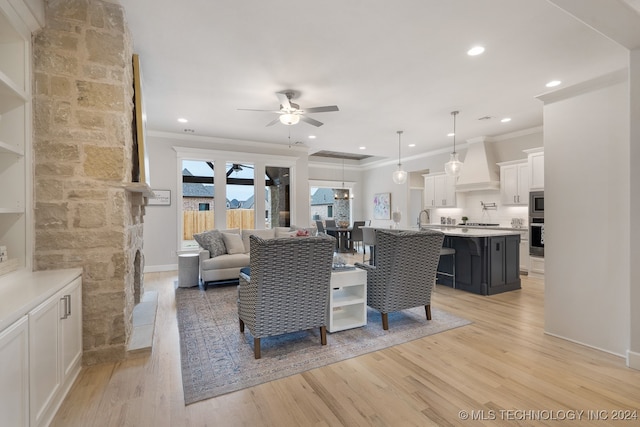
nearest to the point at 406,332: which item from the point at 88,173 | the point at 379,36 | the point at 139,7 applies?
the point at 379,36

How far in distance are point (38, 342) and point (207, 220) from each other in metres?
5.21

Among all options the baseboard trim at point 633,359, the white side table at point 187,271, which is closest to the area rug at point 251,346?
the white side table at point 187,271

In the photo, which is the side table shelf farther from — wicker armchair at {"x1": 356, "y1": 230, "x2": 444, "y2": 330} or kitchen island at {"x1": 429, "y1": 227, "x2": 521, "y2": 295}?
kitchen island at {"x1": 429, "y1": 227, "x2": 521, "y2": 295}

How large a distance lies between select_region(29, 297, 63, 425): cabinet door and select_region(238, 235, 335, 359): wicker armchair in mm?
1235

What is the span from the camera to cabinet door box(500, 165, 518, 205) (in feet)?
19.7

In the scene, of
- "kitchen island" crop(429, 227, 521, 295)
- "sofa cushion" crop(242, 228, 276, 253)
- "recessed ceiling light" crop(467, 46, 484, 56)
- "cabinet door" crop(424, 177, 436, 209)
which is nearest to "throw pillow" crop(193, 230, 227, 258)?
"sofa cushion" crop(242, 228, 276, 253)

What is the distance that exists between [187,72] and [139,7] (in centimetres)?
109

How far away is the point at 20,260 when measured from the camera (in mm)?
2123

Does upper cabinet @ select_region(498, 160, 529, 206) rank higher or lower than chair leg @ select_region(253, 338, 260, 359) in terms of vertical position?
higher

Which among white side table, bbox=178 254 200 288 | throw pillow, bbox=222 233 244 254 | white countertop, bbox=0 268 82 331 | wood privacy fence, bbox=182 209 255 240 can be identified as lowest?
white side table, bbox=178 254 200 288

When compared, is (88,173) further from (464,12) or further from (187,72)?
(464,12)

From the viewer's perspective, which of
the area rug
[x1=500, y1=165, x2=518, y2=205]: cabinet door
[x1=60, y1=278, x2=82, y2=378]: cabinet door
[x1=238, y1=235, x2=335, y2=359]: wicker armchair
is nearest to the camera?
[x1=60, y1=278, x2=82, y2=378]: cabinet door

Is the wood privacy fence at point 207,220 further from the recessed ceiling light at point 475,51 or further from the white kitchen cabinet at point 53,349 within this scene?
the recessed ceiling light at point 475,51

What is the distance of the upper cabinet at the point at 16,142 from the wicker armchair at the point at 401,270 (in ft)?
9.29
